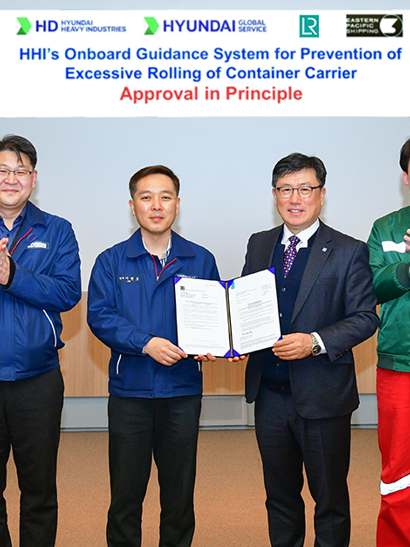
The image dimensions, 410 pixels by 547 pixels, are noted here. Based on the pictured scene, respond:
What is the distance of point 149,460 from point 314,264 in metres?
1.07

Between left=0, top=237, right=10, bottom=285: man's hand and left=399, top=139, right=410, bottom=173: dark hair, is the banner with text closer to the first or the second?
left=399, top=139, right=410, bottom=173: dark hair

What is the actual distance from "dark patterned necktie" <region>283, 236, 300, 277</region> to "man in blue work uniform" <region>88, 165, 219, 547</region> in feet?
1.31

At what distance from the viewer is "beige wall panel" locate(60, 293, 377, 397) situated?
4672 millimetres

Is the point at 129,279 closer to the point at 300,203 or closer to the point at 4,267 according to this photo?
the point at 4,267

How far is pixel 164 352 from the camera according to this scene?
222 centimetres

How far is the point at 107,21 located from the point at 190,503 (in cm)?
351

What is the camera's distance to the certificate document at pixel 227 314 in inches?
88.5

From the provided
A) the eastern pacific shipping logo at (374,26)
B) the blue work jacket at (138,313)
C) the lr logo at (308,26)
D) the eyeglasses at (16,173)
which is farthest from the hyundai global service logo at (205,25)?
→ the blue work jacket at (138,313)

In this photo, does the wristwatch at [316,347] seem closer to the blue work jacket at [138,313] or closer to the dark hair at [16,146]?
the blue work jacket at [138,313]

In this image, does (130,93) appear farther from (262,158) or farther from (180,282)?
(180,282)

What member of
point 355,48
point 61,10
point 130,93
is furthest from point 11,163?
point 355,48

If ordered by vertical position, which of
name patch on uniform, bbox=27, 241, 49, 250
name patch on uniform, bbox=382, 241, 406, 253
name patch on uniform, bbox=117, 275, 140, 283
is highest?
name patch on uniform, bbox=27, 241, 49, 250

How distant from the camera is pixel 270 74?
14.1ft

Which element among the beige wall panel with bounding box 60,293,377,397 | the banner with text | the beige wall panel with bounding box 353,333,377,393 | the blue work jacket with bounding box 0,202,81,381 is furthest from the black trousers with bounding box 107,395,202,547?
the banner with text
